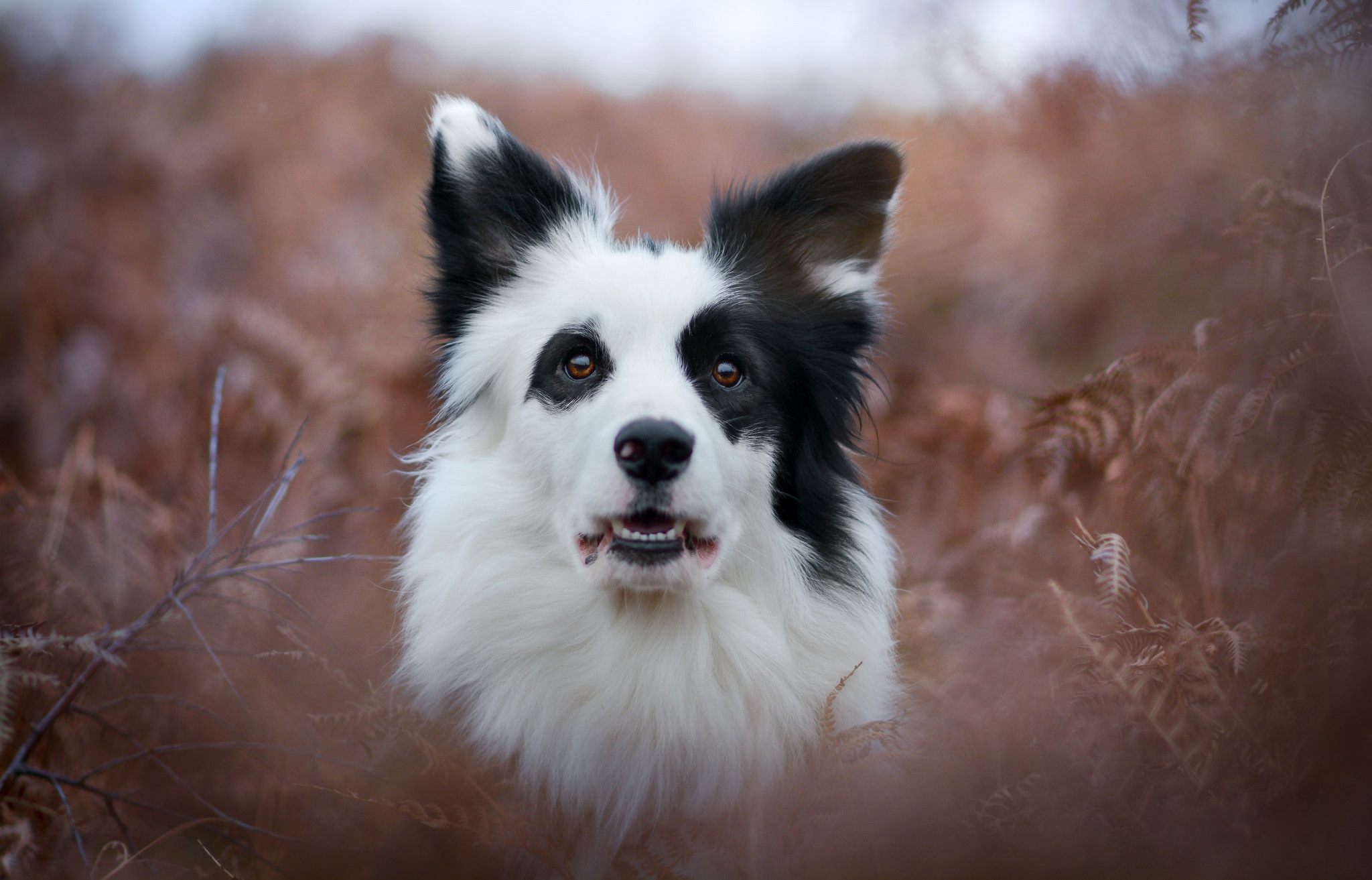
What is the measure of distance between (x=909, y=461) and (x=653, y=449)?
369cm

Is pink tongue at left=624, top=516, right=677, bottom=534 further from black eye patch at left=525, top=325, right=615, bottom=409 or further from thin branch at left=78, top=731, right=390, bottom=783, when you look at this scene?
thin branch at left=78, top=731, right=390, bottom=783

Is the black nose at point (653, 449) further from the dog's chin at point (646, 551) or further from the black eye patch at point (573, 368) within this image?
the black eye patch at point (573, 368)

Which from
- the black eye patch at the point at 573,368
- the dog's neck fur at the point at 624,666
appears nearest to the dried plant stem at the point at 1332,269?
the dog's neck fur at the point at 624,666

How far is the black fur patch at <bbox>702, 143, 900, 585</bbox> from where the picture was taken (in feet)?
9.45

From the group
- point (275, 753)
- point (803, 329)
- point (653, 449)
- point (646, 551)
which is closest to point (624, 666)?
point (646, 551)

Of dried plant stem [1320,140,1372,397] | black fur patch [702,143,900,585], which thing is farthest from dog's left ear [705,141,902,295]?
→ dried plant stem [1320,140,1372,397]

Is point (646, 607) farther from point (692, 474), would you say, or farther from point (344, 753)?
point (344, 753)

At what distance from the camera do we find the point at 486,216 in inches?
127

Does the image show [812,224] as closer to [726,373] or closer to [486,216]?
[726,373]

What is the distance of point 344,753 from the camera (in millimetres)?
2627

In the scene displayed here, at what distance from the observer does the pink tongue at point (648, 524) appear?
2.48m

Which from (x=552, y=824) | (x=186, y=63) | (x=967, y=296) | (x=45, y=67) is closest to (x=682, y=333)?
(x=552, y=824)

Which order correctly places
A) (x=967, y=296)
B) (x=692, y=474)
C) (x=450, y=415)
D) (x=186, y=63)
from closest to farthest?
(x=692, y=474) → (x=450, y=415) → (x=967, y=296) → (x=186, y=63)

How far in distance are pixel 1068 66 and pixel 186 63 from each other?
789 centimetres
